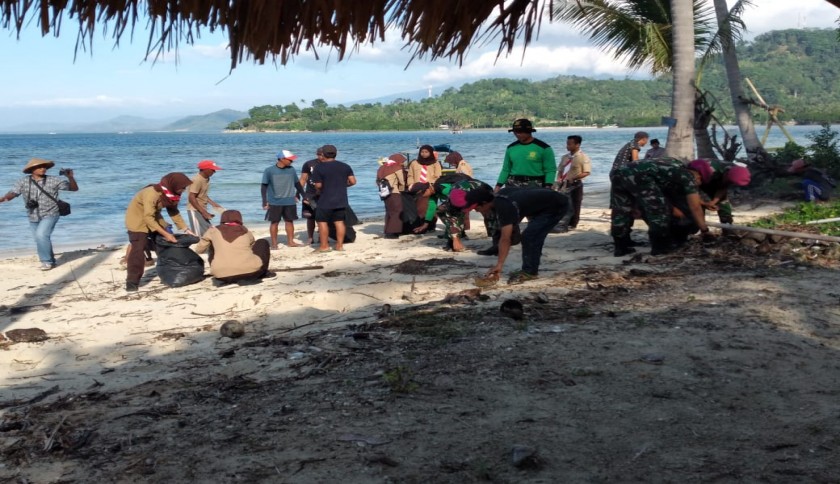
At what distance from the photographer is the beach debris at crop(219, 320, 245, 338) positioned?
670 cm

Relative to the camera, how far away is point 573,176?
1140 cm

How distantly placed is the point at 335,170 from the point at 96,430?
22.7 feet

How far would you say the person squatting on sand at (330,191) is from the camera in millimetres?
11047

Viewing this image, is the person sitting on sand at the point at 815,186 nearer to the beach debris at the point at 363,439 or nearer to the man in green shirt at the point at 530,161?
the man in green shirt at the point at 530,161

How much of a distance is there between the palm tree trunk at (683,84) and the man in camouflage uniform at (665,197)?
12.5ft

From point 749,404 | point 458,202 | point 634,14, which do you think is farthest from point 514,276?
point 634,14

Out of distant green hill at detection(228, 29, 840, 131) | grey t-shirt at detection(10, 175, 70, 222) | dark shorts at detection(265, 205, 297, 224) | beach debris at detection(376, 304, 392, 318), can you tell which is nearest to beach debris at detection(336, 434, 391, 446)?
beach debris at detection(376, 304, 392, 318)

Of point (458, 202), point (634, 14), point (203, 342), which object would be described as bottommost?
point (203, 342)

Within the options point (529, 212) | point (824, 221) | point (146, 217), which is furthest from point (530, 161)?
point (146, 217)

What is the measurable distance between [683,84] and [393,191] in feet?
15.1

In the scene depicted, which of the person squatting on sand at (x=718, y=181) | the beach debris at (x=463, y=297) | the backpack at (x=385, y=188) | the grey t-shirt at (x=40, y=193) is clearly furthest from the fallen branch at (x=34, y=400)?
the backpack at (x=385, y=188)

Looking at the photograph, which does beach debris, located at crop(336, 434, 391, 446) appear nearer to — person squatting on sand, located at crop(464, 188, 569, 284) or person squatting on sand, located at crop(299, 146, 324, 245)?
person squatting on sand, located at crop(464, 188, 569, 284)

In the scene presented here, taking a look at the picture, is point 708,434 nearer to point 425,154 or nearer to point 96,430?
point 96,430

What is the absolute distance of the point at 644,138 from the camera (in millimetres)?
12344
